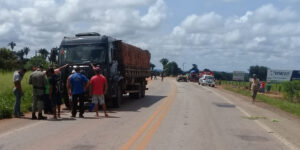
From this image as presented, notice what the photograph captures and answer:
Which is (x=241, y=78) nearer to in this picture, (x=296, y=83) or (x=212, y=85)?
(x=212, y=85)

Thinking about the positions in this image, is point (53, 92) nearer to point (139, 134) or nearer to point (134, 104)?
point (139, 134)

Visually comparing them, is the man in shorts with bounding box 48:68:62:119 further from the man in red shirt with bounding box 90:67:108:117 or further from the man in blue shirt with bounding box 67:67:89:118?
the man in red shirt with bounding box 90:67:108:117

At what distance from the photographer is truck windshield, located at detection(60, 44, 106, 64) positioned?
15.5m

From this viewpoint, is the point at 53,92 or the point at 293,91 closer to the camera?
the point at 53,92

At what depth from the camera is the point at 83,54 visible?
15586 millimetres

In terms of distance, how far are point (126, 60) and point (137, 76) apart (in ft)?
10.4

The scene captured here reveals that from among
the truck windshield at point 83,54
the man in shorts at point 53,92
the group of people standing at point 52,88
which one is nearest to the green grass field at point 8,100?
the group of people standing at point 52,88

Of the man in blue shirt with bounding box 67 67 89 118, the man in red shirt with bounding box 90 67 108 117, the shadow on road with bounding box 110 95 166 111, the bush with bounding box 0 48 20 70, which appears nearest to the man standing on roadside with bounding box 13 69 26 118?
the man in blue shirt with bounding box 67 67 89 118

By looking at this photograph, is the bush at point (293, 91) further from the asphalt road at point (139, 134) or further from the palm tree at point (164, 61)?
the palm tree at point (164, 61)

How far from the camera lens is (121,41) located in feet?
57.2

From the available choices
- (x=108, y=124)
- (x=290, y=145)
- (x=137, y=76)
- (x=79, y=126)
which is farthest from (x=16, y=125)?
(x=137, y=76)

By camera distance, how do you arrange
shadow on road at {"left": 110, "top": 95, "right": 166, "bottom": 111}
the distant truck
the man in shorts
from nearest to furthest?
the man in shorts, the distant truck, shadow on road at {"left": 110, "top": 95, "right": 166, "bottom": 111}

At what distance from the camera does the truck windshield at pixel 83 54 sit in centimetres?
1549

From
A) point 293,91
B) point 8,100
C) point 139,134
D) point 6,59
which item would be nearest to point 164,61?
point 6,59
